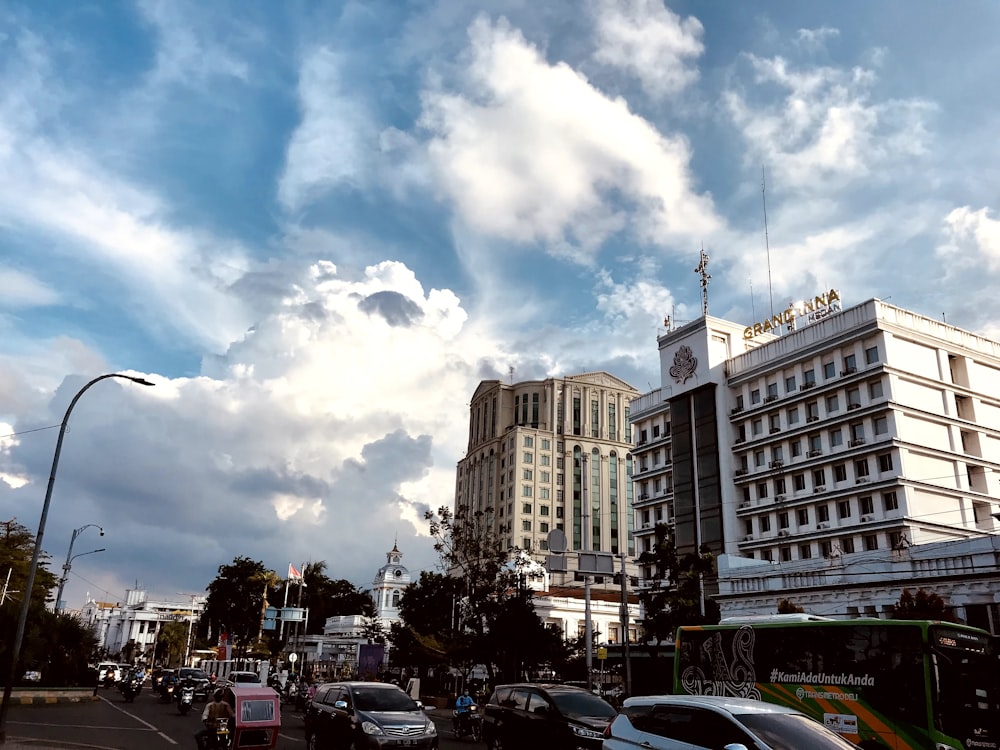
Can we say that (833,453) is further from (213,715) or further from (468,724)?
(213,715)

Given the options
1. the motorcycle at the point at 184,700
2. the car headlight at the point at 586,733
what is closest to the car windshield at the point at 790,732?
the car headlight at the point at 586,733

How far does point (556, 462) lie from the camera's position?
4909 inches

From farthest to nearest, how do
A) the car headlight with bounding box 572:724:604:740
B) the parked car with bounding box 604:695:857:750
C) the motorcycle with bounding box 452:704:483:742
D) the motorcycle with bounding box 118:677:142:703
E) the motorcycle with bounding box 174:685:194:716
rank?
the motorcycle with bounding box 118:677:142:703
the motorcycle with bounding box 174:685:194:716
the motorcycle with bounding box 452:704:483:742
the car headlight with bounding box 572:724:604:740
the parked car with bounding box 604:695:857:750

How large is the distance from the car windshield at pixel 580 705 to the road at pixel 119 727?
8.09 meters

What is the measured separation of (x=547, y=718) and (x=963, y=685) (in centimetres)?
819

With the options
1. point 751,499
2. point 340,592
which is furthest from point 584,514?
point 751,499

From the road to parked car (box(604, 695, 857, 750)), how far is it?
12.5m

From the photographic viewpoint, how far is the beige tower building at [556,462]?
121375mm

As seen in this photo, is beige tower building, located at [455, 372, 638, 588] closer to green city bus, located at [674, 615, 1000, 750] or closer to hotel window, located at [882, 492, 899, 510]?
hotel window, located at [882, 492, 899, 510]

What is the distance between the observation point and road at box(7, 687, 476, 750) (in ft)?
69.2

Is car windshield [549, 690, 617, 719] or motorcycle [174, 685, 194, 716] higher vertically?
car windshield [549, 690, 617, 719]

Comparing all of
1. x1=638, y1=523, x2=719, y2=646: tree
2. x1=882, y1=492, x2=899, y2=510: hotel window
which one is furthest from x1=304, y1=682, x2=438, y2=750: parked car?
x1=882, y1=492, x2=899, y2=510: hotel window

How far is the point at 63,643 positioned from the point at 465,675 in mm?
25776

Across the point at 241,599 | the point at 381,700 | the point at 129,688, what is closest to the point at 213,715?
the point at 381,700
